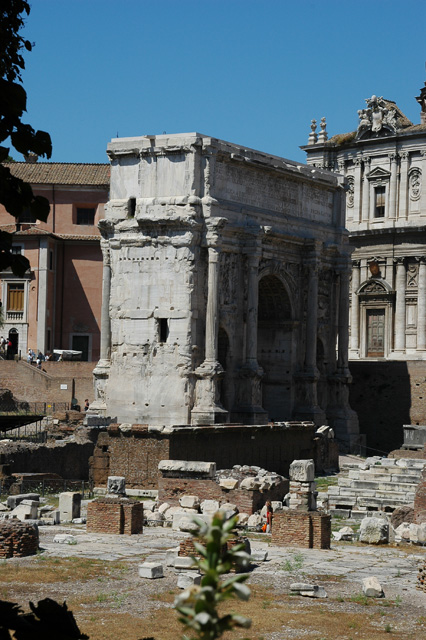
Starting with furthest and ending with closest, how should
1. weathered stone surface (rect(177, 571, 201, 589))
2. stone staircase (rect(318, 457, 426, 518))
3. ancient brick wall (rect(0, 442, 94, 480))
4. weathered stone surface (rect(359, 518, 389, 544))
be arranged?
1. ancient brick wall (rect(0, 442, 94, 480))
2. stone staircase (rect(318, 457, 426, 518))
3. weathered stone surface (rect(359, 518, 389, 544))
4. weathered stone surface (rect(177, 571, 201, 589))

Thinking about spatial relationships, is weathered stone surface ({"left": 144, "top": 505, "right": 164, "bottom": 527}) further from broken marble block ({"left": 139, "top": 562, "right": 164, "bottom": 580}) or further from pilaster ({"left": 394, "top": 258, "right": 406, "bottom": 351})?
pilaster ({"left": 394, "top": 258, "right": 406, "bottom": 351})

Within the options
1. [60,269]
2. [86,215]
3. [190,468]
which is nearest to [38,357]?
[60,269]

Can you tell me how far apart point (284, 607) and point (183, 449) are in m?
16.6

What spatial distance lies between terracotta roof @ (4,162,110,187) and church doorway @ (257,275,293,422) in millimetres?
14774

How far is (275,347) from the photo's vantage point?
43.4 m

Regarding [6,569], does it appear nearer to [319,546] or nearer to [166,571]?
[166,571]

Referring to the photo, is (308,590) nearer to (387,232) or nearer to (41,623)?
(41,623)

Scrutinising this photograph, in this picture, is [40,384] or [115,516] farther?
[40,384]

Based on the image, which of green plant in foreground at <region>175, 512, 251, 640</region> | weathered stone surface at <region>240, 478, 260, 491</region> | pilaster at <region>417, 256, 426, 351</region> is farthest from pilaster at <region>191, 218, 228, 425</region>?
green plant in foreground at <region>175, 512, 251, 640</region>

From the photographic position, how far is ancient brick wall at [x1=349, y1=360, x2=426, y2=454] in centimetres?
4647

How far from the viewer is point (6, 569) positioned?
17.2 m

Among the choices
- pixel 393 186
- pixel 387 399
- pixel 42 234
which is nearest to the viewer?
pixel 387 399

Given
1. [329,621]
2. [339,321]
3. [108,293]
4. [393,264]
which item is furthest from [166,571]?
[393,264]

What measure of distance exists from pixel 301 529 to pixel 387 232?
108ft
